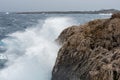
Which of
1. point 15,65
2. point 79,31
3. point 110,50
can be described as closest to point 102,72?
point 110,50

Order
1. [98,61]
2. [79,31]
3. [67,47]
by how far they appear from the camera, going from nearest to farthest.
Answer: [98,61], [67,47], [79,31]

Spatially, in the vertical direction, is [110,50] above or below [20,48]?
above

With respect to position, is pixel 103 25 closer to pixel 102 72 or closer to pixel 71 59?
pixel 71 59

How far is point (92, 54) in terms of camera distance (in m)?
8.87

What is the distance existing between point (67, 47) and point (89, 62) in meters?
1.41

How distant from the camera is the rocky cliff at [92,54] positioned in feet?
25.8

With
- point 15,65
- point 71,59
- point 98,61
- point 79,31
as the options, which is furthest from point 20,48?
point 98,61

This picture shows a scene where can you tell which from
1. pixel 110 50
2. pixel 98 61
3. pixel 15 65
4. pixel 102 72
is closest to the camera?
pixel 102 72

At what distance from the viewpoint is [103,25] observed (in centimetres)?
1037

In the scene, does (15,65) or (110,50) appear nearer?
(110,50)

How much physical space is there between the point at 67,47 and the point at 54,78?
982 millimetres

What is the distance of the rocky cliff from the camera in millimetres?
7859

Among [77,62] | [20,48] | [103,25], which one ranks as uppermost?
[103,25]

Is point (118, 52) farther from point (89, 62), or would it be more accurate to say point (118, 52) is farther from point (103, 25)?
point (103, 25)
